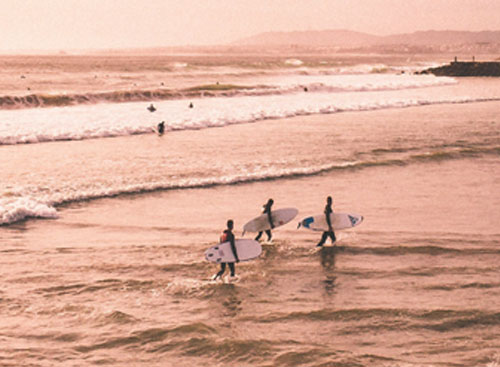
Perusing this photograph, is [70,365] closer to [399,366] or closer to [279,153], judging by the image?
[399,366]

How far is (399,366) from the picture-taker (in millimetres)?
9180

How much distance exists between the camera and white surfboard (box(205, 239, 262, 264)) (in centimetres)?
1288

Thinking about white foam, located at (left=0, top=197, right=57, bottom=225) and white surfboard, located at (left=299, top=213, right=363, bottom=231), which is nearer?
white surfboard, located at (left=299, top=213, right=363, bottom=231)

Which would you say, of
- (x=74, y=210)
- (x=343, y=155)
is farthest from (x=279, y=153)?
(x=74, y=210)

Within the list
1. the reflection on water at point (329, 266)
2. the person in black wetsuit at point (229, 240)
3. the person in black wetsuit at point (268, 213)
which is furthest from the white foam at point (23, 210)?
the reflection on water at point (329, 266)

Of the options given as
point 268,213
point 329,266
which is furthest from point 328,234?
point 268,213

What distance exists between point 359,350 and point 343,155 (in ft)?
60.5

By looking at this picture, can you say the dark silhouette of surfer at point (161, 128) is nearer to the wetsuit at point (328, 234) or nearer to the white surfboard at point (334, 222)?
the white surfboard at point (334, 222)

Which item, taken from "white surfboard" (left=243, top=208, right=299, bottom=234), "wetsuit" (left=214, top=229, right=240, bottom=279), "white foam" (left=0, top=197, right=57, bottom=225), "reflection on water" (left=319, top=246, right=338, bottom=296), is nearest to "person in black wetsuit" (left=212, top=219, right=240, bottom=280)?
"wetsuit" (left=214, top=229, right=240, bottom=279)

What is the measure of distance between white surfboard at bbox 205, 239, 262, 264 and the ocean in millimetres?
533

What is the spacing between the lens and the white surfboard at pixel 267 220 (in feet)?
51.1

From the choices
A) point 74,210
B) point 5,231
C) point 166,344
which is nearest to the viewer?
point 166,344

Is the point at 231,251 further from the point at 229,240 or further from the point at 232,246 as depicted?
the point at 229,240

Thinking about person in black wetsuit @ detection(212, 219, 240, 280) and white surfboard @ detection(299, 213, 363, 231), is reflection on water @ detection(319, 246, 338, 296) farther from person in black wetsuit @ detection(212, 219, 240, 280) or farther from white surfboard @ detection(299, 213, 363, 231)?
person in black wetsuit @ detection(212, 219, 240, 280)
